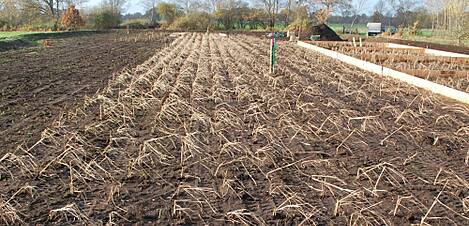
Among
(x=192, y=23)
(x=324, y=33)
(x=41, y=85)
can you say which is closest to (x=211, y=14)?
(x=192, y=23)

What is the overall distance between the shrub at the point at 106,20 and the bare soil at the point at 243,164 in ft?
120

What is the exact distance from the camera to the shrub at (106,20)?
4122 cm

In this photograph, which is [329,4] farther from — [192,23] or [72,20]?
[72,20]

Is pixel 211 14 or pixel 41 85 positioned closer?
pixel 41 85

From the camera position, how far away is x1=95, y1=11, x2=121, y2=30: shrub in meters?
41.2

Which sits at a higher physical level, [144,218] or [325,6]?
[325,6]

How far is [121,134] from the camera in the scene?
5195 millimetres

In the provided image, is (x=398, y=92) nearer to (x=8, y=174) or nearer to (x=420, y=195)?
(x=420, y=195)

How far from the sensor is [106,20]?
4172cm

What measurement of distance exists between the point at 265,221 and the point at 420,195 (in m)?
1.43

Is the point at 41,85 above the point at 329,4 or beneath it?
beneath

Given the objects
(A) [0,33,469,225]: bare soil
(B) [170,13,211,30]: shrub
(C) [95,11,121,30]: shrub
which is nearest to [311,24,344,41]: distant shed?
(B) [170,13,211,30]: shrub

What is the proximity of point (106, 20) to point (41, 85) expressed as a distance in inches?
1385

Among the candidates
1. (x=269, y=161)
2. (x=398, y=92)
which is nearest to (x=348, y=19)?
(x=398, y=92)
